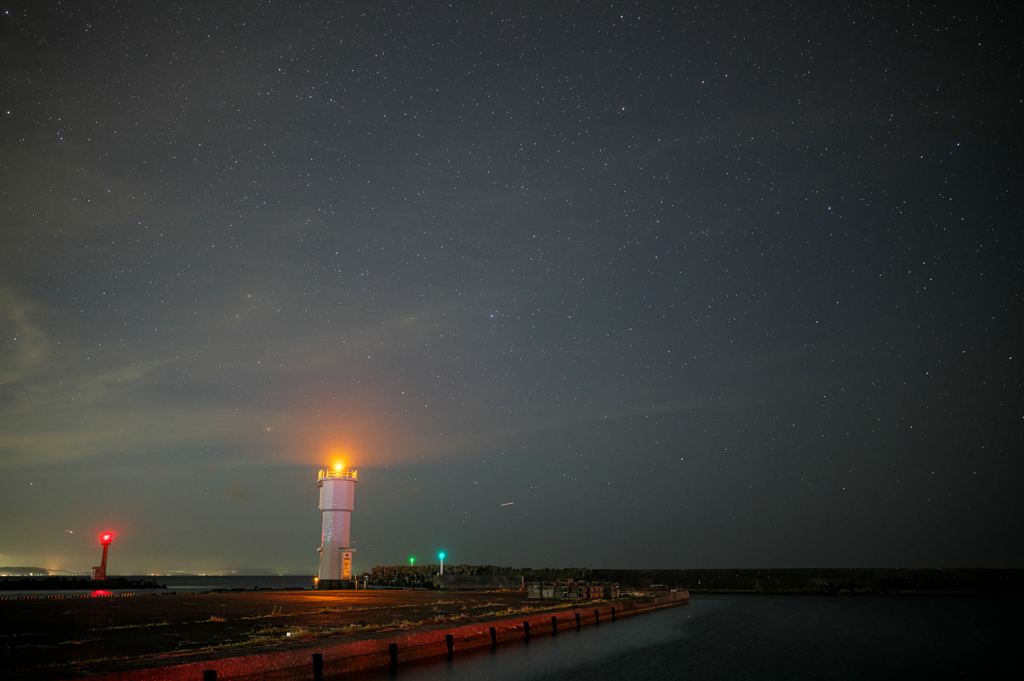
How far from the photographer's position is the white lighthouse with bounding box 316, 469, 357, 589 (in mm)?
44344

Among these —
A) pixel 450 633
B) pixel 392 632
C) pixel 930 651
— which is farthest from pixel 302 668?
pixel 930 651

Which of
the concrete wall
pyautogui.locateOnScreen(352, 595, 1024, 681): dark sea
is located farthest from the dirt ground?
the concrete wall

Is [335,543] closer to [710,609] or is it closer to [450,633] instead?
[710,609]

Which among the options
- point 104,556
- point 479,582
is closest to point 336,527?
point 479,582

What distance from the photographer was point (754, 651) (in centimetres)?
2262

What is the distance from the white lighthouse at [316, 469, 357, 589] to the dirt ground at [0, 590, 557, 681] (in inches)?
850

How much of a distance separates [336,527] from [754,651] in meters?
29.6

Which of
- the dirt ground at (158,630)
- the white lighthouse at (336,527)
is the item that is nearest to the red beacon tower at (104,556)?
the white lighthouse at (336,527)

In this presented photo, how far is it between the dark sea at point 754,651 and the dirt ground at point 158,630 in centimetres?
221

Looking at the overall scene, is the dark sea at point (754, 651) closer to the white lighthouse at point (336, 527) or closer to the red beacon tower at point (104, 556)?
the white lighthouse at point (336, 527)

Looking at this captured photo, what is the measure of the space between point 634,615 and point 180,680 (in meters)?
28.9

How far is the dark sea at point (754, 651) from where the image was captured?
1620 cm

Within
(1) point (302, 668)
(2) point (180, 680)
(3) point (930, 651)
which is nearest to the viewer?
(2) point (180, 680)

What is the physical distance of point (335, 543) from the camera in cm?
4469
